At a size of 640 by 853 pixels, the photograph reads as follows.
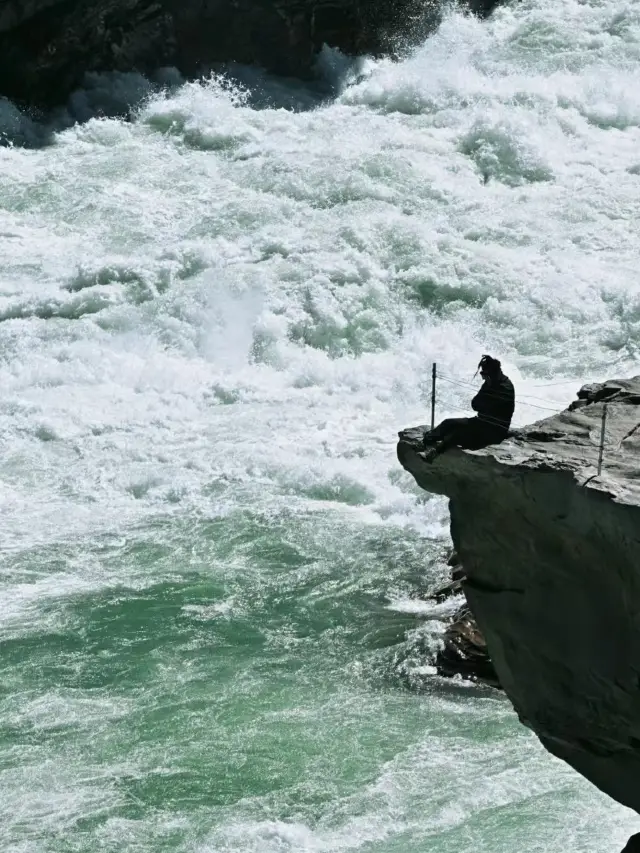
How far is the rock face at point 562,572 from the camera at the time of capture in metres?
7.32

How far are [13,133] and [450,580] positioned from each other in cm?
1548

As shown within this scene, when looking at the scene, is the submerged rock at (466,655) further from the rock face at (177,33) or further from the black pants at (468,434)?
the rock face at (177,33)

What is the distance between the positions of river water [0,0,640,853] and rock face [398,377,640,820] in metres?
3.04

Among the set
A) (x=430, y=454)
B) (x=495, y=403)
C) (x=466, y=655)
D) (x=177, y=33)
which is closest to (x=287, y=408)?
(x=466, y=655)

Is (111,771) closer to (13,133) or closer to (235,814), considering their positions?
(235,814)

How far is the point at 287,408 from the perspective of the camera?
64.4ft

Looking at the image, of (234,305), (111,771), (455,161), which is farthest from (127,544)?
(455,161)

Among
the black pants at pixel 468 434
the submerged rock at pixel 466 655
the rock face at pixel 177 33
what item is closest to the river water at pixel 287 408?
the submerged rock at pixel 466 655

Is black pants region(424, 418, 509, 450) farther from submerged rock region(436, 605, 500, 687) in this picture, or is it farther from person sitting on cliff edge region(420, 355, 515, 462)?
submerged rock region(436, 605, 500, 687)

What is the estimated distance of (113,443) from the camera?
731 inches

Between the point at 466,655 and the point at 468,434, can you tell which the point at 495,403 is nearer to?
the point at 468,434

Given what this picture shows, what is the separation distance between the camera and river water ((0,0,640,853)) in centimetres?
1157

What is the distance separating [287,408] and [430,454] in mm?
11659

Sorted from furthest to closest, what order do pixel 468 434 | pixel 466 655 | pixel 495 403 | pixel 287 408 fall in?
pixel 287 408
pixel 466 655
pixel 495 403
pixel 468 434
